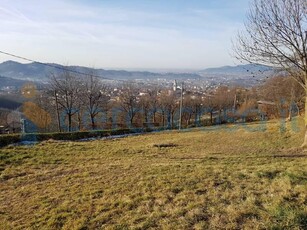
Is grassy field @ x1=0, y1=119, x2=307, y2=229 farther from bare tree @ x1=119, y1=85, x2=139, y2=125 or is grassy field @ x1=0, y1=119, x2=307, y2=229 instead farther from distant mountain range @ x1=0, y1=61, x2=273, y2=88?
distant mountain range @ x1=0, y1=61, x2=273, y2=88

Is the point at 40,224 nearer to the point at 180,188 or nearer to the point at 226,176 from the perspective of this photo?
the point at 180,188

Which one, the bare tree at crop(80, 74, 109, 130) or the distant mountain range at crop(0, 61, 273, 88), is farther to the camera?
the distant mountain range at crop(0, 61, 273, 88)

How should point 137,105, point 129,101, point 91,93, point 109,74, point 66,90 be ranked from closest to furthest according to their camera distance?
point 66,90 → point 91,93 → point 129,101 → point 137,105 → point 109,74

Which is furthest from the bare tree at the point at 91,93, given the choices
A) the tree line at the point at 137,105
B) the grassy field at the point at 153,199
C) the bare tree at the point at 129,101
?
the grassy field at the point at 153,199

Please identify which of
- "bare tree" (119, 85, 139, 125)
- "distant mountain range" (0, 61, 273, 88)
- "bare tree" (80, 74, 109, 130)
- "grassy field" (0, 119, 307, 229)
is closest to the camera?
"grassy field" (0, 119, 307, 229)

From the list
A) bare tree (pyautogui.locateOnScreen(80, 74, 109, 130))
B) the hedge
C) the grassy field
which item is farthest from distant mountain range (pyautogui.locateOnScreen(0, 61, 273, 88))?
the grassy field

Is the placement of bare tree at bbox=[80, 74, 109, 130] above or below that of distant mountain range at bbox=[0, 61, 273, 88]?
below

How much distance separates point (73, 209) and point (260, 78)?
408 inches

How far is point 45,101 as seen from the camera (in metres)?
44.9

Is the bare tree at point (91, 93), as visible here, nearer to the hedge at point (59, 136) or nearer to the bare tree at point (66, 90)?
the bare tree at point (66, 90)

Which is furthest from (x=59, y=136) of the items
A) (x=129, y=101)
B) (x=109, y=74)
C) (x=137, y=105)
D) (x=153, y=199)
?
(x=109, y=74)

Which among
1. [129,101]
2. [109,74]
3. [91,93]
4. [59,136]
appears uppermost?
[109,74]

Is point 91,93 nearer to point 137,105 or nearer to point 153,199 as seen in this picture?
point 137,105

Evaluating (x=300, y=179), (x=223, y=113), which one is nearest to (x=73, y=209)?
(x=300, y=179)
